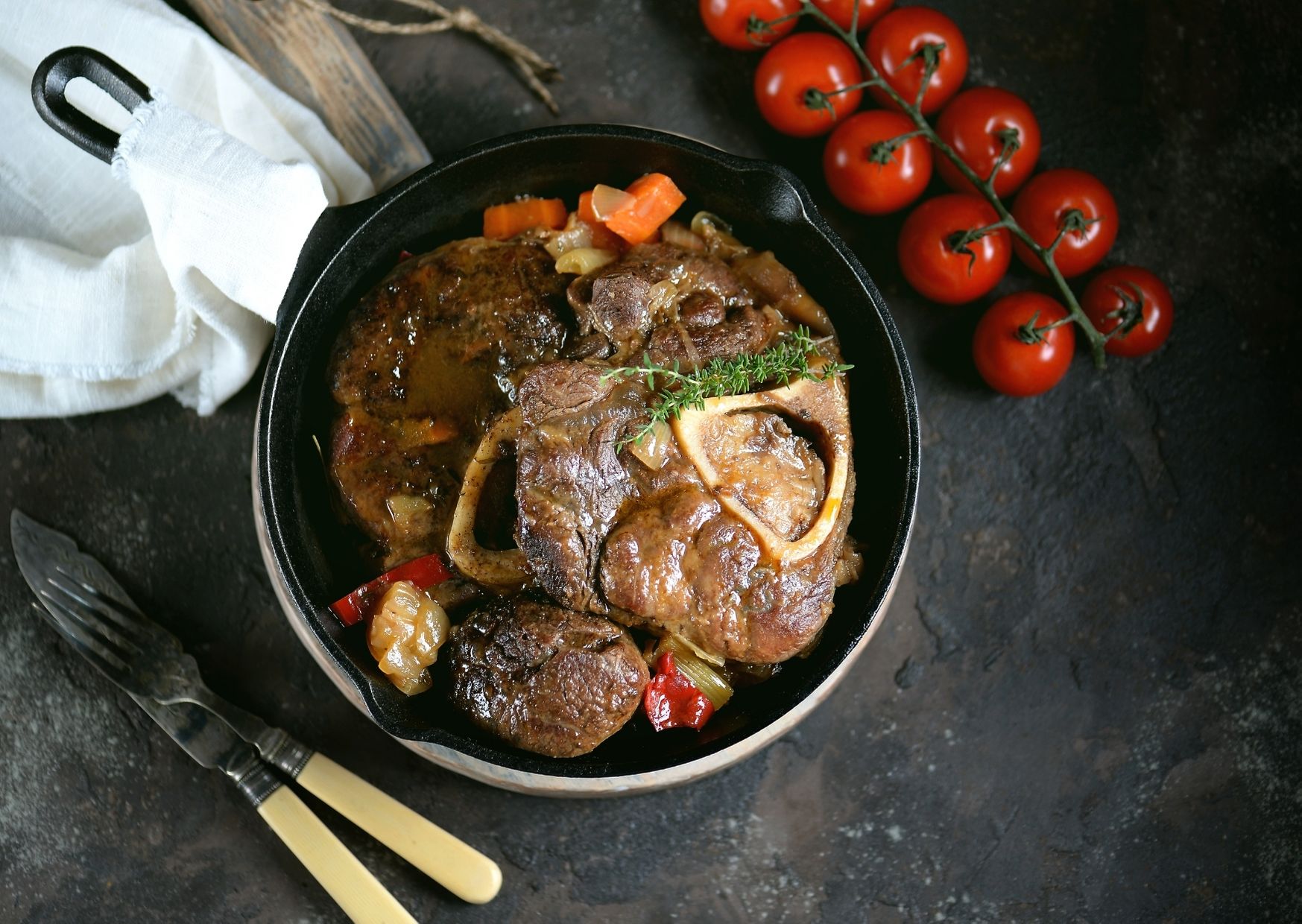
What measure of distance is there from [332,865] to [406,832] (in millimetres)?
251

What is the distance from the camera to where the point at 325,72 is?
132 inches

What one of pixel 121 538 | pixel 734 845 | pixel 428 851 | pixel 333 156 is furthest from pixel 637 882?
pixel 333 156

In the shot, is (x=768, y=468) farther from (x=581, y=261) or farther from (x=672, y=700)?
(x=581, y=261)

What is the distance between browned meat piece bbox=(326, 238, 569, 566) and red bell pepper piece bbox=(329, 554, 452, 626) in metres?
0.04

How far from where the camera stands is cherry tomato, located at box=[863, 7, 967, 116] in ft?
11.0

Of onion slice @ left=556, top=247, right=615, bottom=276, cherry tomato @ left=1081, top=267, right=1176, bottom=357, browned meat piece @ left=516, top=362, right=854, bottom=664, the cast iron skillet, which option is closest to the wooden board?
the cast iron skillet

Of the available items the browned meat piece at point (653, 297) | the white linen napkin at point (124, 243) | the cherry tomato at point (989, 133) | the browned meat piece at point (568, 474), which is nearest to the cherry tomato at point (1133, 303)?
the cherry tomato at point (989, 133)

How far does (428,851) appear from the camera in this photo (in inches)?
125

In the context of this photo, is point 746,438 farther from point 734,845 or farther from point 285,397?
point 734,845

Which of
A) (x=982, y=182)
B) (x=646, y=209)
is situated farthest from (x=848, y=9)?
(x=646, y=209)

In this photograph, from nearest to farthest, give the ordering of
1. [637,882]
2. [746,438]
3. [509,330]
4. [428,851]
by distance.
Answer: [746,438], [509,330], [428,851], [637,882]

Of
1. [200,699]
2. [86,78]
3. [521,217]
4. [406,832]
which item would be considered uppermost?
[86,78]

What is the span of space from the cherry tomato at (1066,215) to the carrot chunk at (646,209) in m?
1.26

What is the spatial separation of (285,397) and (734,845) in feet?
6.84
